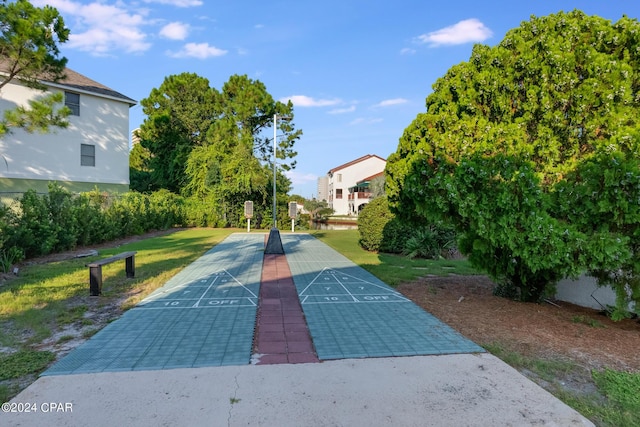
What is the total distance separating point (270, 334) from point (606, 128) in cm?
559

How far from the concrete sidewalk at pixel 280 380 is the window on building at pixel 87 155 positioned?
20194mm

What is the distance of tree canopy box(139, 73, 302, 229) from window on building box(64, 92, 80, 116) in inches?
328

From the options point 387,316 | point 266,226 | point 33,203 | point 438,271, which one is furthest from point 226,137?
point 387,316

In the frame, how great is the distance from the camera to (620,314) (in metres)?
4.97

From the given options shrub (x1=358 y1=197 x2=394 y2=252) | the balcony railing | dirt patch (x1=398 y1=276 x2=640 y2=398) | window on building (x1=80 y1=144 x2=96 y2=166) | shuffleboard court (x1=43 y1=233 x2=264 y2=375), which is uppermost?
window on building (x1=80 y1=144 x2=96 y2=166)

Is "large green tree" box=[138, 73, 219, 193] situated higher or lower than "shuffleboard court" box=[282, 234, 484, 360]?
higher

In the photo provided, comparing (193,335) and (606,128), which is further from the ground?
(606,128)

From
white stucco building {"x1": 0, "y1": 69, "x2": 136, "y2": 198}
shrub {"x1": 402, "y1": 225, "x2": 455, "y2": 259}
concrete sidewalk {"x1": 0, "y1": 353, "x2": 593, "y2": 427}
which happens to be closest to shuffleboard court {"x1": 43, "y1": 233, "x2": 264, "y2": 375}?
concrete sidewalk {"x1": 0, "y1": 353, "x2": 593, "y2": 427}

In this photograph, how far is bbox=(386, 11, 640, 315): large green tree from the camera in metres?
4.79

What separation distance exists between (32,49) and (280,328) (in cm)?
985

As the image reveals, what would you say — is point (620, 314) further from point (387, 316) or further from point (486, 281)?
point (486, 281)

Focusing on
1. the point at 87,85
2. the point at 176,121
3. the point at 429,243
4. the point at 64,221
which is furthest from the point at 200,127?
the point at 429,243

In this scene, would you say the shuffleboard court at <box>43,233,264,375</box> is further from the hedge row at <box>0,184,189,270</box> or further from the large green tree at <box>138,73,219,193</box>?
the large green tree at <box>138,73,219,193</box>

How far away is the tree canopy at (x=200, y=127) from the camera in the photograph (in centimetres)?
2845
